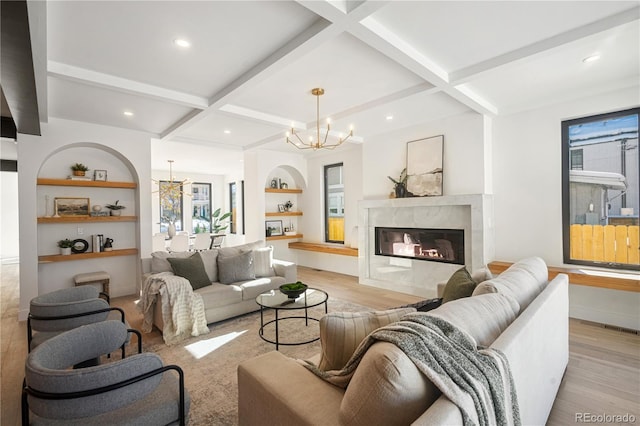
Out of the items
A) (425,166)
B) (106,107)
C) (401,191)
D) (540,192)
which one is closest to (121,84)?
(106,107)

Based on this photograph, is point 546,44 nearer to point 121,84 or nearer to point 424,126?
point 424,126

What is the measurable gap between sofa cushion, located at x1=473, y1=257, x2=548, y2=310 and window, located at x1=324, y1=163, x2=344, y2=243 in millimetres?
4470

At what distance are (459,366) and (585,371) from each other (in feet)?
7.99

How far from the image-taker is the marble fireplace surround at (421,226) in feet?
13.9

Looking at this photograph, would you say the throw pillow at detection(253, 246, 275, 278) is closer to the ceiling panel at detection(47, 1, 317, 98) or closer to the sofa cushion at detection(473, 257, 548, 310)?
the ceiling panel at detection(47, 1, 317, 98)

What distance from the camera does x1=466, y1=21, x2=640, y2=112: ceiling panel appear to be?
8.45 ft

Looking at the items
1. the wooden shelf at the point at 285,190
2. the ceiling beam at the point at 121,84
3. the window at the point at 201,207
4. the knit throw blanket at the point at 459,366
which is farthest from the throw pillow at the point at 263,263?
the window at the point at 201,207

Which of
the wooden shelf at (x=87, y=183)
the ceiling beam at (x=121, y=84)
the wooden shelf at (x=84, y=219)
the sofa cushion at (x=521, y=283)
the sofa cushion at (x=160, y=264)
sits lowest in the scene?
the sofa cushion at (x=160, y=264)

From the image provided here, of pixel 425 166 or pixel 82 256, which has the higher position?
pixel 425 166

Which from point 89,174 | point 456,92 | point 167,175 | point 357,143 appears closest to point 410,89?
point 456,92

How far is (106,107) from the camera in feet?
12.6

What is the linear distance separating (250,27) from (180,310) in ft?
9.12

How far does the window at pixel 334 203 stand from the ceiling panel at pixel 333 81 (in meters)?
2.67

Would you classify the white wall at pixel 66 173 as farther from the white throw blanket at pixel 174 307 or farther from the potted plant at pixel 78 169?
the white throw blanket at pixel 174 307
